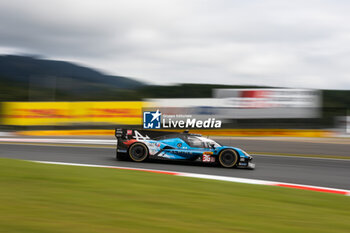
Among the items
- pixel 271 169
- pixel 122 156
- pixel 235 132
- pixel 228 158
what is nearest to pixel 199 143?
pixel 228 158

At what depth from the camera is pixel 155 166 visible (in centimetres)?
944

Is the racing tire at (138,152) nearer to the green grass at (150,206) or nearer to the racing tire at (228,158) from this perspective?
the racing tire at (228,158)

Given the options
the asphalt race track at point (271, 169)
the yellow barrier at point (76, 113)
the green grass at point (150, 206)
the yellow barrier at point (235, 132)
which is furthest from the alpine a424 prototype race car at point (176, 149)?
the yellow barrier at point (76, 113)

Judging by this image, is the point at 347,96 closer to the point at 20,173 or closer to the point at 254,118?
the point at 254,118

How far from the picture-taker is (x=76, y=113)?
77.4 ft

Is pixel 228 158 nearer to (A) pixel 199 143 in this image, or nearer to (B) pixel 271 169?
(A) pixel 199 143

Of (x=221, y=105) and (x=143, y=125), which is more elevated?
(x=221, y=105)

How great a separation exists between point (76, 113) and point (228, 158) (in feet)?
52.9

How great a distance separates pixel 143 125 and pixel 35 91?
10816mm

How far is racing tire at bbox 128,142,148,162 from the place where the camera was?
9953 mm

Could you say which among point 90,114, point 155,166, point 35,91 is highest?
point 35,91

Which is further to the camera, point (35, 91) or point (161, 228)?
point (35, 91)

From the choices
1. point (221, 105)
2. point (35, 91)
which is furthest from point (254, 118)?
point (35, 91)

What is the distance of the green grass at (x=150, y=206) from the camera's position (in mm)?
3430
